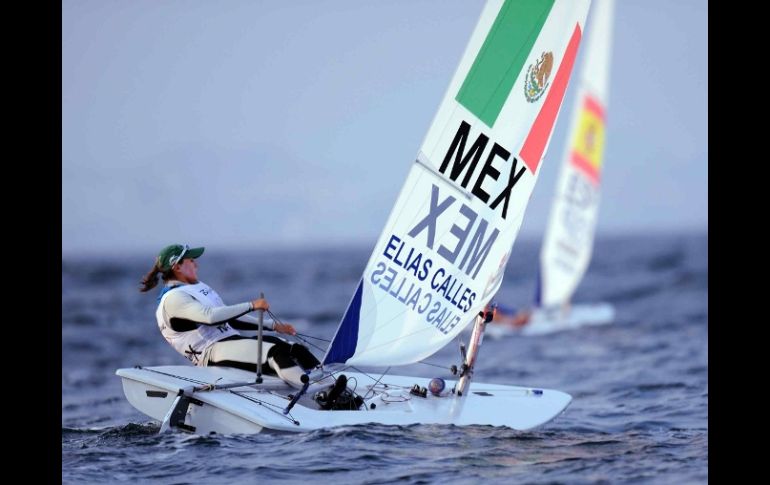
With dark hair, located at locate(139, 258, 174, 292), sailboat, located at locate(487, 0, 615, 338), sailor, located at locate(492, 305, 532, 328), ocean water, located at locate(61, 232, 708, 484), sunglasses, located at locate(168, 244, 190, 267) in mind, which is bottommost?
ocean water, located at locate(61, 232, 708, 484)

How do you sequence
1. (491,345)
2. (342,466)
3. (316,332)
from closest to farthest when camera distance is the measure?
(342,466) → (491,345) → (316,332)

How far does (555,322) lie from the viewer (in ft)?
50.4

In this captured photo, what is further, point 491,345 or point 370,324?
point 491,345

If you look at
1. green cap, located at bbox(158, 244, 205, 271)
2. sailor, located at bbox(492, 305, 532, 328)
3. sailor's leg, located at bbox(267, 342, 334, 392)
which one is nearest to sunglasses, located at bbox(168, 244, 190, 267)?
green cap, located at bbox(158, 244, 205, 271)

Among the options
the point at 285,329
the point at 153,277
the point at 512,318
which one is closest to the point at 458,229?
the point at 285,329

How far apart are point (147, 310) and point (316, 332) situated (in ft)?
15.4

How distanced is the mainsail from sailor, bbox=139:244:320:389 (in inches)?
10.2

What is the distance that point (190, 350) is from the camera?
6137mm

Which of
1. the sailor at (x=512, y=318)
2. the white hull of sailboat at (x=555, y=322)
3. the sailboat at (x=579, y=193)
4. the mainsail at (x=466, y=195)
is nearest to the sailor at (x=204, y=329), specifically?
the mainsail at (x=466, y=195)

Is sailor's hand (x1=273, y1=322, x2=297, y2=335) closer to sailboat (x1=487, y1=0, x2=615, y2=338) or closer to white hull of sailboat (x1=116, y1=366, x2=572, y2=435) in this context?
white hull of sailboat (x1=116, y1=366, x2=572, y2=435)

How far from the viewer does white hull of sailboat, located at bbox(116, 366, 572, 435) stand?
5.45m
